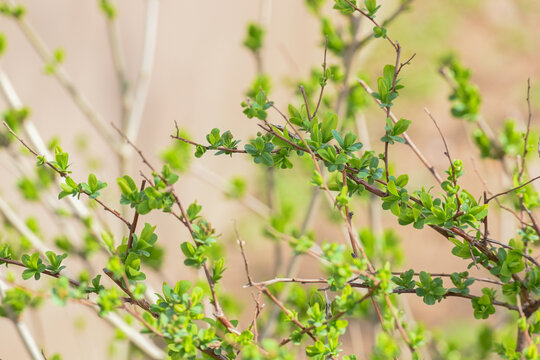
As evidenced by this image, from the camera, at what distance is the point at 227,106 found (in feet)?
12.5

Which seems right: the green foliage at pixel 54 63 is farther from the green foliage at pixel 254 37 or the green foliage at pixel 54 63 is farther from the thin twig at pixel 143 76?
the green foliage at pixel 254 37

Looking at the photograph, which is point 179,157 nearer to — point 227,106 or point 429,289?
point 429,289

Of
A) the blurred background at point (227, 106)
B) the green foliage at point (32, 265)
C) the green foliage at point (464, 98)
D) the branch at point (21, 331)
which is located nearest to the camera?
the green foliage at point (32, 265)

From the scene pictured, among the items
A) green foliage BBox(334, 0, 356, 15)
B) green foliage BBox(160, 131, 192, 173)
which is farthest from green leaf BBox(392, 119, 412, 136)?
green foliage BBox(160, 131, 192, 173)

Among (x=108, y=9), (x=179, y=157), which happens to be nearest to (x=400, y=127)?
(x=179, y=157)

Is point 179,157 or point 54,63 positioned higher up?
point 54,63

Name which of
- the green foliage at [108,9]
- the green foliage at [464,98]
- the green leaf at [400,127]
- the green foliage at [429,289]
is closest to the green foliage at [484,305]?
the green foliage at [429,289]

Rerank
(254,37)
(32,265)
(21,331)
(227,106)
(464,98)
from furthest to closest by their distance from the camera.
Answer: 1. (227,106)
2. (254,37)
3. (464,98)
4. (21,331)
5. (32,265)

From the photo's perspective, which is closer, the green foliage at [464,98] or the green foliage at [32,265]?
the green foliage at [32,265]

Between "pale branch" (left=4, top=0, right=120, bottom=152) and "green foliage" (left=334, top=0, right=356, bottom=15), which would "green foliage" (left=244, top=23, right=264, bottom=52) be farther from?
"green foliage" (left=334, top=0, right=356, bottom=15)

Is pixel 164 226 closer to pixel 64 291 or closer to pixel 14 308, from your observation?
pixel 14 308

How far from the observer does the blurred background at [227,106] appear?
2.10m

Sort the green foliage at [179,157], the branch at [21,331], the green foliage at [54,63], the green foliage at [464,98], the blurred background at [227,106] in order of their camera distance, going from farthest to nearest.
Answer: the blurred background at [227,106] < the green foliage at [179,157] < the green foliage at [54,63] < the green foliage at [464,98] < the branch at [21,331]

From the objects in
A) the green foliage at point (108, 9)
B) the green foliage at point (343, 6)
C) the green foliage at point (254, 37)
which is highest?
the green foliage at point (108, 9)
